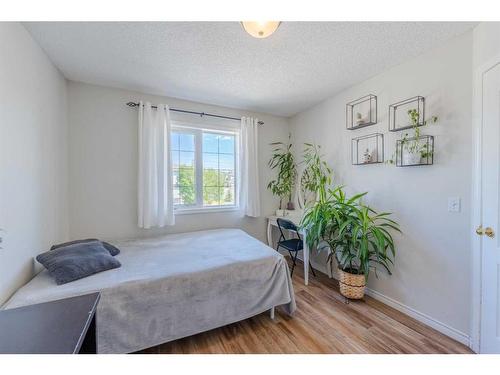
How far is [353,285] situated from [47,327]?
235 cm

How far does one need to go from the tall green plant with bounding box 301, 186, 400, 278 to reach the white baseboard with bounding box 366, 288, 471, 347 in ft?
0.95

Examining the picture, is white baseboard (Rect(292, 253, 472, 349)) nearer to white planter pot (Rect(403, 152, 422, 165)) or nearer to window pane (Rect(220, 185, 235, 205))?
white planter pot (Rect(403, 152, 422, 165))

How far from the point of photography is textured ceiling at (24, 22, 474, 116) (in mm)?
1516

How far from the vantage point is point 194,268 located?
1.67 metres

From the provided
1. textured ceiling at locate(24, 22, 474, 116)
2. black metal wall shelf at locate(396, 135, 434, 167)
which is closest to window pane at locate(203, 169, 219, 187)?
textured ceiling at locate(24, 22, 474, 116)

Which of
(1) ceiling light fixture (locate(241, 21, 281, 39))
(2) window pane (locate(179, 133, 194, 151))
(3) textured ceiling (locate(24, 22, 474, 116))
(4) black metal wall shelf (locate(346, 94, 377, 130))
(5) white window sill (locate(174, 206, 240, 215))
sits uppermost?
(3) textured ceiling (locate(24, 22, 474, 116))

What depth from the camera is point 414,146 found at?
6.09 ft

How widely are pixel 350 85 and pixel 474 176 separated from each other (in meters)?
1.54

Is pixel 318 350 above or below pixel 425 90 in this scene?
below

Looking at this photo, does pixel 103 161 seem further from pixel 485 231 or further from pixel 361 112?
pixel 485 231

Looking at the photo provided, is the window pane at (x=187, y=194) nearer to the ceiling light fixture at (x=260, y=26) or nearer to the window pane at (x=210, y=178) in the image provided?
the window pane at (x=210, y=178)

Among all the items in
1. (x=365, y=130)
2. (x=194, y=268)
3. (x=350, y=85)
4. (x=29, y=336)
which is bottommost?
(x=194, y=268)
